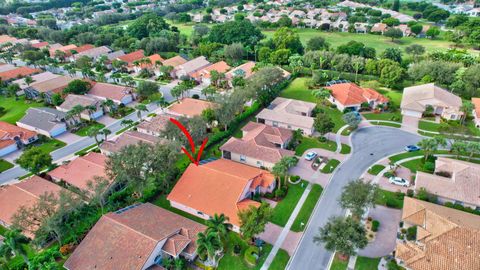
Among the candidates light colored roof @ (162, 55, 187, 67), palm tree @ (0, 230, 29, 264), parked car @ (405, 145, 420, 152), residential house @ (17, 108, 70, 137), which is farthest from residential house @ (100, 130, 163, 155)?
light colored roof @ (162, 55, 187, 67)

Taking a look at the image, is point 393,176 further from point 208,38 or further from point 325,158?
point 208,38

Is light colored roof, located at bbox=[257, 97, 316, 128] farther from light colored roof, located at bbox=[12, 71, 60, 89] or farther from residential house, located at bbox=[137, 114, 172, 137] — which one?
light colored roof, located at bbox=[12, 71, 60, 89]

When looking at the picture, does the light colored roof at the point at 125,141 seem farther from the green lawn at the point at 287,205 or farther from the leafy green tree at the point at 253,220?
the leafy green tree at the point at 253,220

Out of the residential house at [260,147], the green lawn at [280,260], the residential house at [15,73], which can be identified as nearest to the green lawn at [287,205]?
the green lawn at [280,260]

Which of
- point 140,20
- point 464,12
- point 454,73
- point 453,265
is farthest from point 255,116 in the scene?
point 464,12

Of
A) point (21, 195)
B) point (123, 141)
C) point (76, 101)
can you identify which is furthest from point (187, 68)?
point (21, 195)

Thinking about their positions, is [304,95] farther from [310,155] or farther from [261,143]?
[261,143]
